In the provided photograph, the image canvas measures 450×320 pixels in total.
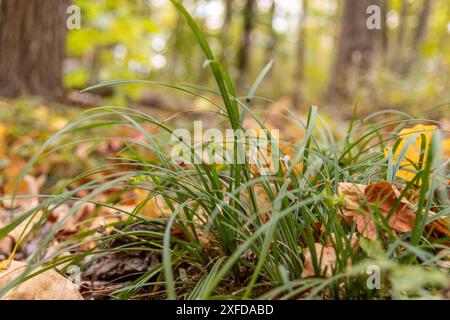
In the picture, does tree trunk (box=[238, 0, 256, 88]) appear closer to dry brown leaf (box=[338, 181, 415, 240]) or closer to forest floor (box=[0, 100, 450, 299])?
forest floor (box=[0, 100, 450, 299])

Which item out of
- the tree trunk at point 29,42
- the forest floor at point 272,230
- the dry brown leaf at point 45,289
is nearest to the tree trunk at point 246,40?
the tree trunk at point 29,42

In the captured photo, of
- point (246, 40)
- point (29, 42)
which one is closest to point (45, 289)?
point (29, 42)

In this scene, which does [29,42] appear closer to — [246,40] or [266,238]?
[266,238]

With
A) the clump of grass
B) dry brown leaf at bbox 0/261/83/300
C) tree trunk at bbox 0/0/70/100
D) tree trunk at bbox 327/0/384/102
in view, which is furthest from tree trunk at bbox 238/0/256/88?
dry brown leaf at bbox 0/261/83/300

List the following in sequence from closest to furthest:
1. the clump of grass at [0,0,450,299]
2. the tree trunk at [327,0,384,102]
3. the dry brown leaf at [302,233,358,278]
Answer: the clump of grass at [0,0,450,299] → the dry brown leaf at [302,233,358,278] → the tree trunk at [327,0,384,102]

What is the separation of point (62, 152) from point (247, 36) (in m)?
5.84

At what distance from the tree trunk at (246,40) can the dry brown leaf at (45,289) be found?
6912 millimetres

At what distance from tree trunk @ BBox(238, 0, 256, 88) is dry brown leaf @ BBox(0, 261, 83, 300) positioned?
22.7 feet

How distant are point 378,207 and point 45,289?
0.92 meters

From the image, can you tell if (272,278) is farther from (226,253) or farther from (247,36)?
(247,36)

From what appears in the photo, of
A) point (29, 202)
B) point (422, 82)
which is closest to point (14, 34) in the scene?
point (29, 202)

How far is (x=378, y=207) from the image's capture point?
1128mm

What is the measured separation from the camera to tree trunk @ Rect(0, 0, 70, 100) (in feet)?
12.7

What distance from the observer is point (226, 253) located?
1231mm
